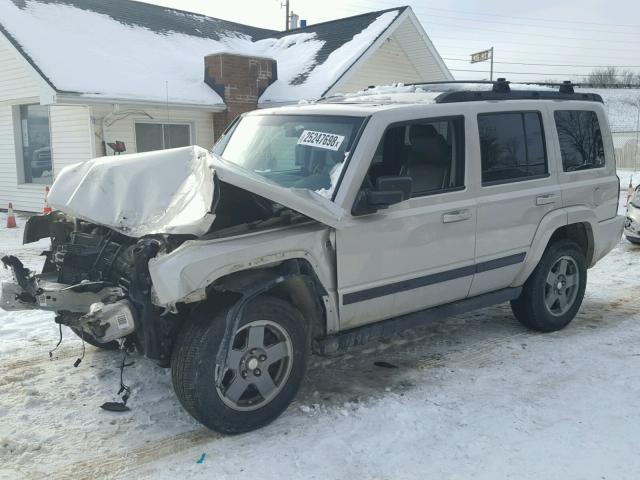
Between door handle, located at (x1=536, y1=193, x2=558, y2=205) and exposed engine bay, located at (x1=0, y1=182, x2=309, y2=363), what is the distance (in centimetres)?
226

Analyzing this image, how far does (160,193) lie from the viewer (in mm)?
3791

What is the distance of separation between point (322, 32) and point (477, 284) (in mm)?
16010

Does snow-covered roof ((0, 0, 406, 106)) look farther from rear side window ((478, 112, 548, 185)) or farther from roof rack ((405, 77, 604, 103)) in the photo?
rear side window ((478, 112, 548, 185))

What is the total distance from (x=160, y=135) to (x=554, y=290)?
38.1 ft

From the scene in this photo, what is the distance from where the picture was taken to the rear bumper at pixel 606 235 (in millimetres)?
5652

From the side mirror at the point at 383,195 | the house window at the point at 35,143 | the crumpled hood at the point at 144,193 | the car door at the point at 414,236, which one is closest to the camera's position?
the crumpled hood at the point at 144,193

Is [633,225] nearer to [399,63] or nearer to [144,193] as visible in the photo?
[144,193]

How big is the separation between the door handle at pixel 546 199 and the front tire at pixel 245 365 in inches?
95.9

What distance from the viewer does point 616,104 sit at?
4756 centimetres

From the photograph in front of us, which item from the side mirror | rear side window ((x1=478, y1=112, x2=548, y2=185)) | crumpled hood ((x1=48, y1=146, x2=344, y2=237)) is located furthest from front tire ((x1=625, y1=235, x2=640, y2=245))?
crumpled hood ((x1=48, y1=146, x2=344, y2=237))

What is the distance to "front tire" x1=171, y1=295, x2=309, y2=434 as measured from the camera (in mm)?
3428

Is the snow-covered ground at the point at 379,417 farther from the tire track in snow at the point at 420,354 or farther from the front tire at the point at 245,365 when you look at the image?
the front tire at the point at 245,365

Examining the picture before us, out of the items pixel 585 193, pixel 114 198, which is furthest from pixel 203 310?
pixel 585 193

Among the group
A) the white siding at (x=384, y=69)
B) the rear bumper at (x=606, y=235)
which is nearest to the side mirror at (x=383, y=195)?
the rear bumper at (x=606, y=235)
